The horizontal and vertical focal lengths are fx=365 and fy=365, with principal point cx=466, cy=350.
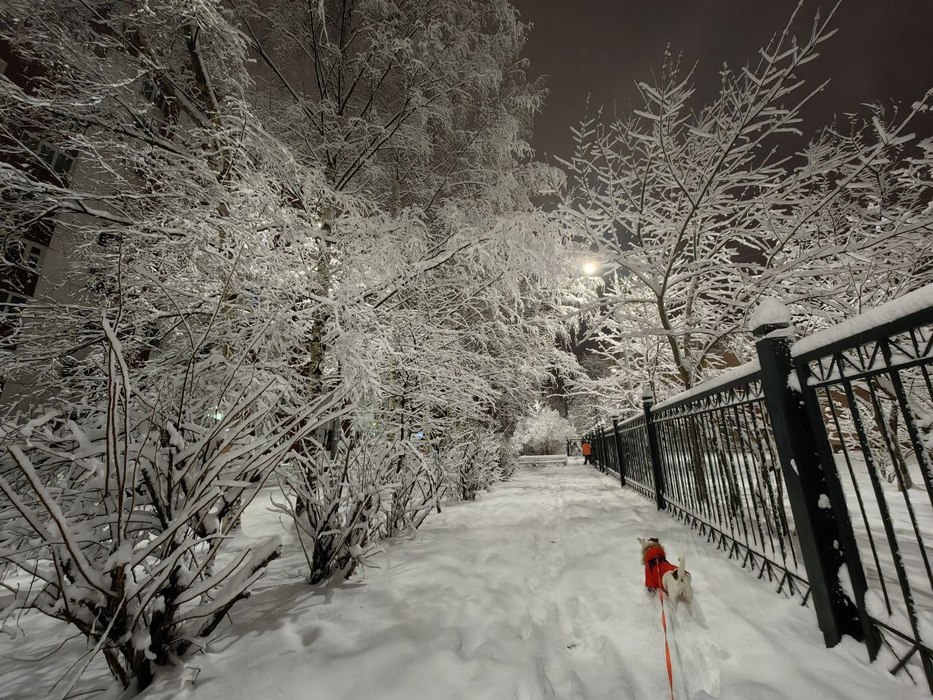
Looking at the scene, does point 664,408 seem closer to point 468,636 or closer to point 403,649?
point 468,636

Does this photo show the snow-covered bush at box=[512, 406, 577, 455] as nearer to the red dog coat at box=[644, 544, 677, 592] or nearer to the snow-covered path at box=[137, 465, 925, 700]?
the snow-covered path at box=[137, 465, 925, 700]

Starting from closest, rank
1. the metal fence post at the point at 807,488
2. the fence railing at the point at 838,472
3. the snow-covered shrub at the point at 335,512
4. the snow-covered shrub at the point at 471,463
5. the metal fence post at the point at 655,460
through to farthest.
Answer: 1. the fence railing at the point at 838,472
2. the metal fence post at the point at 807,488
3. the snow-covered shrub at the point at 335,512
4. the metal fence post at the point at 655,460
5. the snow-covered shrub at the point at 471,463

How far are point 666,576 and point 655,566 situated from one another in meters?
0.18

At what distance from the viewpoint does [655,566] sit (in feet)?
8.29

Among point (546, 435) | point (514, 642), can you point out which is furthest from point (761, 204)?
point (546, 435)

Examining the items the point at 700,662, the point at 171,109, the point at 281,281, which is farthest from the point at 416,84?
the point at 700,662

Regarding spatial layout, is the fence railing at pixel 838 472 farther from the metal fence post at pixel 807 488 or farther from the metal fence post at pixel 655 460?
the metal fence post at pixel 655 460

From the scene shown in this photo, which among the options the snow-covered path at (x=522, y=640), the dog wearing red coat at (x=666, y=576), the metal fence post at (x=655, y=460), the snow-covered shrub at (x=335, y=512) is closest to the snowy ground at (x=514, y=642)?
the snow-covered path at (x=522, y=640)

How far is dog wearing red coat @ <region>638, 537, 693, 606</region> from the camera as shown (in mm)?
2266

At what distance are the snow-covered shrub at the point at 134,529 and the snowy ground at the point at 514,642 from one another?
275 mm

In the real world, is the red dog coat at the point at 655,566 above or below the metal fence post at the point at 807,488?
below

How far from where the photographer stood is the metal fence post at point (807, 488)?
183 cm

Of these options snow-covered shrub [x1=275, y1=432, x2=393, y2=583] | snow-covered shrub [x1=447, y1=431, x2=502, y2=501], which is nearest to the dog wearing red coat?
snow-covered shrub [x1=275, y1=432, x2=393, y2=583]

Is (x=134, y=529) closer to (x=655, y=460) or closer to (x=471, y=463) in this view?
(x=655, y=460)
